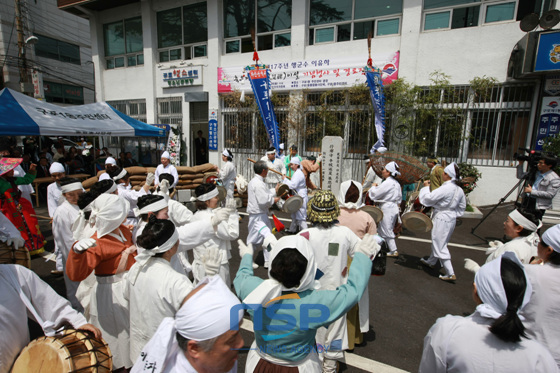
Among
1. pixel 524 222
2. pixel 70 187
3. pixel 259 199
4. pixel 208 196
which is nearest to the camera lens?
pixel 524 222

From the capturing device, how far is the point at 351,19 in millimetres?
10531

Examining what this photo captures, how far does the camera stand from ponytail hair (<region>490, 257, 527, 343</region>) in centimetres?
138

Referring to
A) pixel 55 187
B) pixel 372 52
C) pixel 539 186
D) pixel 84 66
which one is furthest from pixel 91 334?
pixel 84 66

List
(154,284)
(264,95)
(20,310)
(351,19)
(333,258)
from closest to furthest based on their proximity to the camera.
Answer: (20,310) → (154,284) → (333,258) → (264,95) → (351,19)

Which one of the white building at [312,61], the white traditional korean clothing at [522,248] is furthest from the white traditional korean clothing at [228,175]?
the white traditional korean clothing at [522,248]

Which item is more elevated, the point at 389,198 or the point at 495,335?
the point at 495,335

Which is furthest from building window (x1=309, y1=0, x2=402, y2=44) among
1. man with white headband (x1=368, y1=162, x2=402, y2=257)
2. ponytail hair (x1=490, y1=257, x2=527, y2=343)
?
ponytail hair (x1=490, y1=257, x2=527, y2=343)

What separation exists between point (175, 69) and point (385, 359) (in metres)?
13.7

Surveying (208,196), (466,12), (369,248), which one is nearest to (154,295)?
(369,248)

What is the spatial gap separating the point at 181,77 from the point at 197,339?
13818mm

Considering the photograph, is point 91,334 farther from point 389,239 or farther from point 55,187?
point 389,239

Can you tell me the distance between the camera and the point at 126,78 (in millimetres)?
14711

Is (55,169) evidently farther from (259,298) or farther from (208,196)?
(259,298)

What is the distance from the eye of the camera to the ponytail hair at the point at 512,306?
4.53ft
